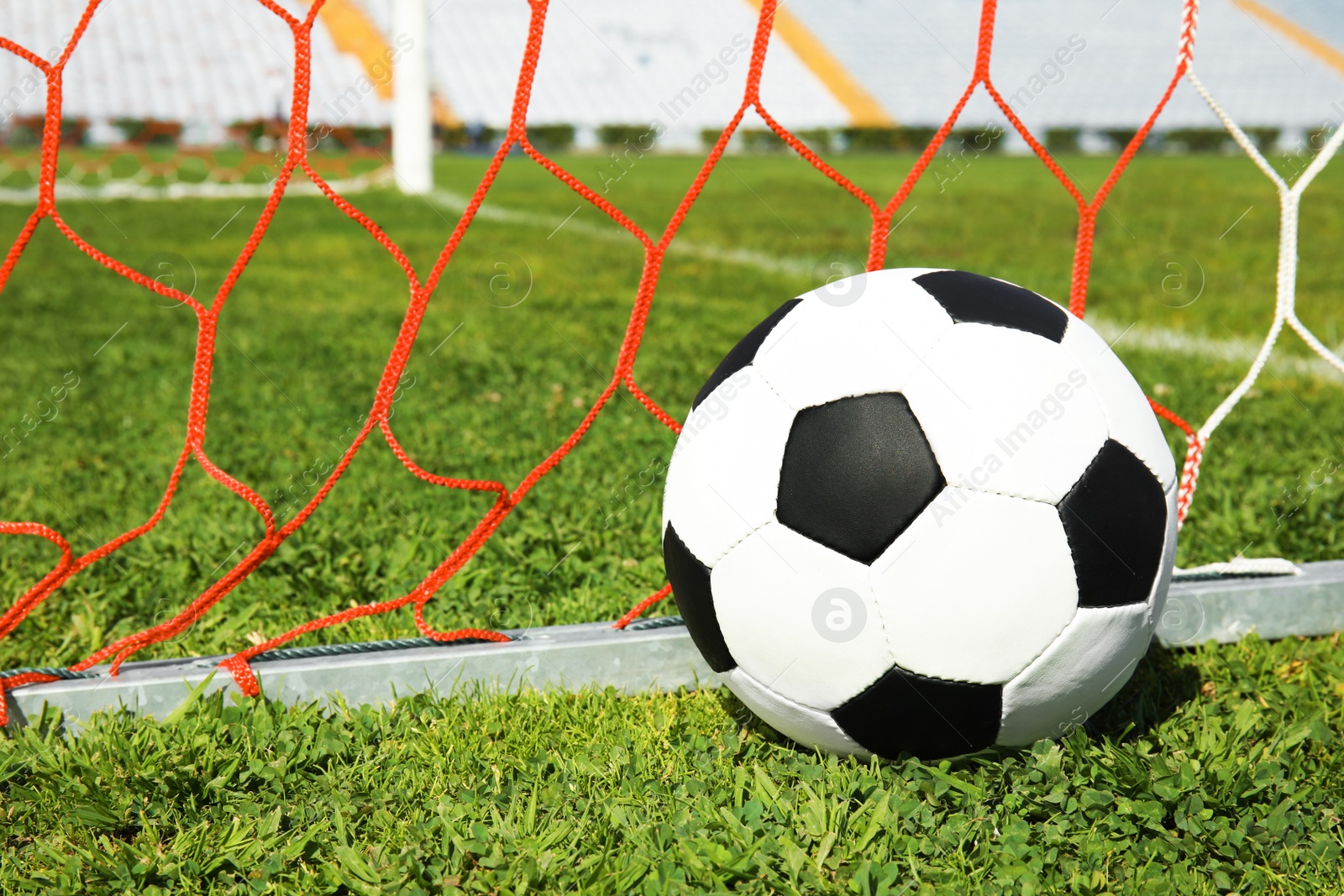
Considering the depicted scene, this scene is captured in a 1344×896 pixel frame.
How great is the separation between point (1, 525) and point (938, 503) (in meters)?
1.74

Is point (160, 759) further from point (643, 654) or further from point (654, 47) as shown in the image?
point (654, 47)

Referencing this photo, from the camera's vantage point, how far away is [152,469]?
3.35m

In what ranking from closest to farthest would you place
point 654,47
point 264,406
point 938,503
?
point 938,503 → point 264,406 → point 654,47

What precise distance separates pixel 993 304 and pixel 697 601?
0.70 meters

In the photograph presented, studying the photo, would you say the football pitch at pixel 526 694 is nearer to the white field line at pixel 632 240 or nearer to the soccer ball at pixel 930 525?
the soccer ball at pixel 930 525

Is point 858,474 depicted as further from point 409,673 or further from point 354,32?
point 354,32

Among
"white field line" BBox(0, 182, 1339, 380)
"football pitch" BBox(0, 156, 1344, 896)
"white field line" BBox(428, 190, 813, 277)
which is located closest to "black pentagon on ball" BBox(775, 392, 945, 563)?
"football pitch" BBox(0, 156, 1344, 896)

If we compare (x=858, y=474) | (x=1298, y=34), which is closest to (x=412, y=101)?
(x=858, y=474)

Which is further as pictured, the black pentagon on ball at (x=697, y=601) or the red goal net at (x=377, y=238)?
the red goal net at (x=377, y=238)

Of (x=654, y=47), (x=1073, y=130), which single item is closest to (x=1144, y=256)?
(x=1073, y=130)

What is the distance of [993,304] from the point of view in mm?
1749

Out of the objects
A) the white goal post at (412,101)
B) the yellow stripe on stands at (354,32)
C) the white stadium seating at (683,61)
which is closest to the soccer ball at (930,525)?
the white goal post at (412,101)

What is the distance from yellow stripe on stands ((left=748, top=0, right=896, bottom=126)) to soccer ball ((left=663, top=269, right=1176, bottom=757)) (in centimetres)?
3841

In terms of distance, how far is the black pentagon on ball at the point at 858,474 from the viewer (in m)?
1.57
